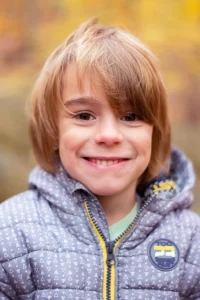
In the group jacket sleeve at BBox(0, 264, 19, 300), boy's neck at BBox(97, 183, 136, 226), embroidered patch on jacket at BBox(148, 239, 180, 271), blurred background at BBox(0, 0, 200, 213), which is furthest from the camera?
blurred background at BBox(0, 0, 200, 213)

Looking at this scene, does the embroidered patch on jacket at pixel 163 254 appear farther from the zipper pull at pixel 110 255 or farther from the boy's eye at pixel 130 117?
the boy's eye at pixel 130 117

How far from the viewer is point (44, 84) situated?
1.90 metres

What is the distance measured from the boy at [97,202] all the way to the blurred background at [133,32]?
90.9 inches

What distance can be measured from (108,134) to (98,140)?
4cm

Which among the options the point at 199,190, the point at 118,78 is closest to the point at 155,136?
the point at 118,78

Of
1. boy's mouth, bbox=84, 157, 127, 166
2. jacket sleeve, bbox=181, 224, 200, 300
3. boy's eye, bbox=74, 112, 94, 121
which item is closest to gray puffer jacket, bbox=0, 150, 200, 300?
jacket sleeve, bbox=181, 224, 200, 300

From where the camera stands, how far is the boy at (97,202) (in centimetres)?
166

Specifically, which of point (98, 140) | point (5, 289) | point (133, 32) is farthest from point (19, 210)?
point (133, 32)

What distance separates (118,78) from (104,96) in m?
0.09

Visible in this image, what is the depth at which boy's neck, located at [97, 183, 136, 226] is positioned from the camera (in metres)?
1.92

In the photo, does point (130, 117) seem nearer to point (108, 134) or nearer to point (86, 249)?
point (108, 134)

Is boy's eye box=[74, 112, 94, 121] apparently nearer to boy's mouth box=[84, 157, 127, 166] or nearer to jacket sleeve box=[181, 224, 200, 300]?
boy's mouth box=[84, 157, 127, 166]

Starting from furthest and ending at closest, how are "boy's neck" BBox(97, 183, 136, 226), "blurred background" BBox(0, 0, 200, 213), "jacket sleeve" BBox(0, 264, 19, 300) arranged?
"blurred background" BBox(0, 0, 200, 213)
"boy's neck" BBox(97, 183, 136, 226)
"jacket sleeve" BBox(0, 264, 19, 300)

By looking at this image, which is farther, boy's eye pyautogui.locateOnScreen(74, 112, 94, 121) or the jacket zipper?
boy's eye pyautogui.locateOnScreen(74, 112, 94, 121)
